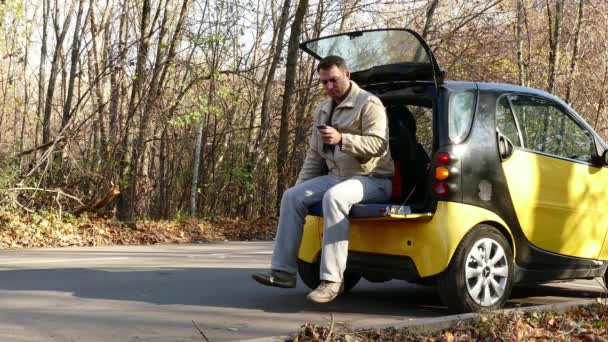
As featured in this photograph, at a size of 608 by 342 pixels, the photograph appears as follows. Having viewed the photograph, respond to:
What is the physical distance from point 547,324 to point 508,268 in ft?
2.92

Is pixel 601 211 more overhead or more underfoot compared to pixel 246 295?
more overhead

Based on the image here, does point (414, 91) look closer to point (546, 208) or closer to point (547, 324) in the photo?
point (546, 208)

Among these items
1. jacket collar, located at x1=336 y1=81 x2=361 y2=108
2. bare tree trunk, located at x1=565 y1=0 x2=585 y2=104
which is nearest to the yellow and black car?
jacket collar, located at x1=336 y1=81 x2=361 y2=108

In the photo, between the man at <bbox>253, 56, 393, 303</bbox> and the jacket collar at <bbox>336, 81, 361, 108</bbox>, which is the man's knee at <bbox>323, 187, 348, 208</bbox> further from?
the jacket collar at <bbox>336, 81, 361, 108</bbox>

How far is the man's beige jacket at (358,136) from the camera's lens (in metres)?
5.91

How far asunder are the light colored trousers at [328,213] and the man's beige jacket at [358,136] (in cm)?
9

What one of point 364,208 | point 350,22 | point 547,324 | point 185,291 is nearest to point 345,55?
point 364,208

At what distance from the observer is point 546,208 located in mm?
6465

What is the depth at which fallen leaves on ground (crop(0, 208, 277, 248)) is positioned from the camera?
12195 millimetres

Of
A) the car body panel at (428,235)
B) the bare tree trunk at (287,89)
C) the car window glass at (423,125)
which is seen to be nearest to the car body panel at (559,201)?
the car body panel at (428,235)

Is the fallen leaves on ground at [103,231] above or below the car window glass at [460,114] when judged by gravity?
below

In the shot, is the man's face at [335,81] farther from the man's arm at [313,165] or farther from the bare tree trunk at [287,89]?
the bare tree trunk at [287,89]

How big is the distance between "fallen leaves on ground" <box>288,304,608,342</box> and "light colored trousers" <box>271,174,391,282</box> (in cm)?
102

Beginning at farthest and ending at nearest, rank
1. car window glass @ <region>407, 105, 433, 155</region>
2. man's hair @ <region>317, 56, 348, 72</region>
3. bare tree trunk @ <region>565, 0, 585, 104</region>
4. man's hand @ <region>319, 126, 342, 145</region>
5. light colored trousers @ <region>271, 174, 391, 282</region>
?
1. bare tree trunk @ <region>565, 0, 585, 104</region>
2. car window glass @ <region>407, 105, 433, 155</region>
3. man's hair @ <region>317, 56, 348, 72</region>
4. light colored trousers @ <region>271, 174, 391, 282</region>
5. man's hand @ <region>319, 126, 342, 145</region>
